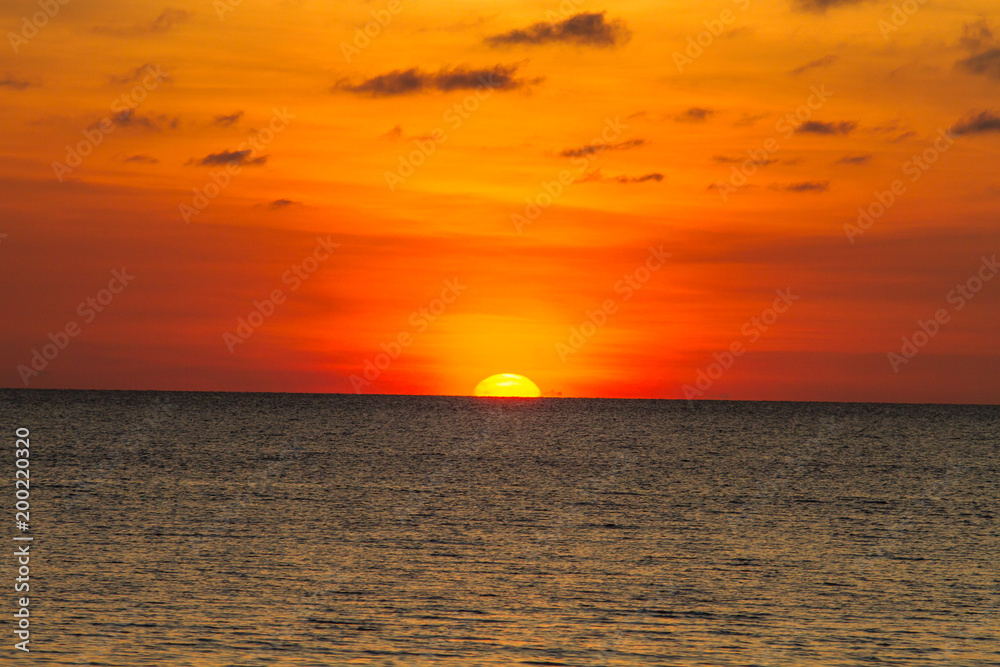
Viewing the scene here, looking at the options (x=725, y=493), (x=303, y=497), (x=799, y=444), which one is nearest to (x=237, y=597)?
(x=303, y=497)

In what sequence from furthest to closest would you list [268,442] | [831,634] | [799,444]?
1. [799,444]
2. [268,442]
3. [831,634]

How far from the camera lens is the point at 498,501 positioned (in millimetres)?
69188

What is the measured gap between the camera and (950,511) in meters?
68.5

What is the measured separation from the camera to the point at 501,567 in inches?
1684

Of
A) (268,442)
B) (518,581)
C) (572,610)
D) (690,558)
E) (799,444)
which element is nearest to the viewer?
(572,610)

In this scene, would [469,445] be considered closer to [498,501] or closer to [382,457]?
[382,457]

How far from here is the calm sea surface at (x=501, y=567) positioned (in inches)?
1203

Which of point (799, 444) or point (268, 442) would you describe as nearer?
point (268, 442)

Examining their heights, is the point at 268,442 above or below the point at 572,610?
above

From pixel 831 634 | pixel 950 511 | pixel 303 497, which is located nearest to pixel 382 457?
pixel 303 497

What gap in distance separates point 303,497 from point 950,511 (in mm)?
43522

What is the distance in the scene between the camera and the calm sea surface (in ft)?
100

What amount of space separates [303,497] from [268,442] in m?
72.9

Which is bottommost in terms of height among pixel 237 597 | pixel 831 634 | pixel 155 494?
pixel 831 634
